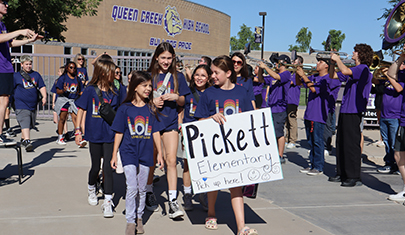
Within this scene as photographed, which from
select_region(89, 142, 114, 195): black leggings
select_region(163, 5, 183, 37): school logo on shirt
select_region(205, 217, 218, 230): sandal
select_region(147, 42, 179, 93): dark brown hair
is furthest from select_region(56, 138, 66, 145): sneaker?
select_region(163, 5, 183, 37): school logo on shirt

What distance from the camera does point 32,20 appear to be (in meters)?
18.7

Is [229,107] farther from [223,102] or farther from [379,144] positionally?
[379,144]

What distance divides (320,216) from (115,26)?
32.1 m

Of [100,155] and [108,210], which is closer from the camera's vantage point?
[108,210]

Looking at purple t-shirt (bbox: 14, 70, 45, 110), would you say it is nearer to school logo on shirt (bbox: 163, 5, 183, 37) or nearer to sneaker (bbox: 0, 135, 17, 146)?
sneaker (bbox: 0, 135, 17, 146)

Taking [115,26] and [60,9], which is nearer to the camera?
[60,9]

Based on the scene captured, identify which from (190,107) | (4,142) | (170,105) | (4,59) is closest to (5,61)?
(4,59)

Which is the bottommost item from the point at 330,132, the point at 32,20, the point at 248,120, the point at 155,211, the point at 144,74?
the point at 155,211

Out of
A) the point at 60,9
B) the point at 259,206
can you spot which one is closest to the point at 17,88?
the point at 259,206

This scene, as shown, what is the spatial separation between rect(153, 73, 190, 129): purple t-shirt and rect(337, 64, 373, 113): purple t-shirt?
284 cm

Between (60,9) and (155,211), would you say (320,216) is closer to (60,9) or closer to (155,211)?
(155,211)

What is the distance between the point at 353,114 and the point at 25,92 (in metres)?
6.75

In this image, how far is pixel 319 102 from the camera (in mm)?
7297

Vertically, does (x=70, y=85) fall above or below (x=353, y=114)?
above
